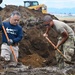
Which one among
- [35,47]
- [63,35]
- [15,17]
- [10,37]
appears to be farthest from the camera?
[35,47]

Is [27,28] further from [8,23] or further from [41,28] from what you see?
[8,23]

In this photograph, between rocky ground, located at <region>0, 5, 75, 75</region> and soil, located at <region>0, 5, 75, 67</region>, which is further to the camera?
soil, located at <region>0, 5, 75, 67</region>

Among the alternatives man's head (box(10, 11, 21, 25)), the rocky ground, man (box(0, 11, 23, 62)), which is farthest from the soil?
man's head (box(10, 11, 21, 25))

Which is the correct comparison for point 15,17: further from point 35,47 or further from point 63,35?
point 35,47

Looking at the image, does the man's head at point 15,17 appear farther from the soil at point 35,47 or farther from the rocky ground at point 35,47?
the soil at point 35,47

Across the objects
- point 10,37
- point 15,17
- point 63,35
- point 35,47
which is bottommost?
point 35,47

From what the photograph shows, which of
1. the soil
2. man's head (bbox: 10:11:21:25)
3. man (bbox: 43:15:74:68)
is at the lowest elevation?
the soil

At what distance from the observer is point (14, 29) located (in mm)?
9516

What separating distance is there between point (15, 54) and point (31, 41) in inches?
205

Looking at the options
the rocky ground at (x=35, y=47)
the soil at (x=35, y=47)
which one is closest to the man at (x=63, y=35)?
the rocky ground at (x=35, y=47)

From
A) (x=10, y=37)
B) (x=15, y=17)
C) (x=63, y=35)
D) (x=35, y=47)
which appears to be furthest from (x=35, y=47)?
(x=15, y=17)

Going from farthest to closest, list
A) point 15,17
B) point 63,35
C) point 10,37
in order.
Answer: point 63,35
point 10,37
point 15,17

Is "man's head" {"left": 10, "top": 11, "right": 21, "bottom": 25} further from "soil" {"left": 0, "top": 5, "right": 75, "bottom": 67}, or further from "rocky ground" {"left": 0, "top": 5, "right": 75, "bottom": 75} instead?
"soil" {"left": 0, "top": 5, "right": 75, "bottom": 67}

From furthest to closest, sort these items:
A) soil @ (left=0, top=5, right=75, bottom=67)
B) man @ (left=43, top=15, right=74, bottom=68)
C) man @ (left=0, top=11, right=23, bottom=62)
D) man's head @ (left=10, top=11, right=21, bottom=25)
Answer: soil @ (left=0, top=5, right=75, bottom=67)
man @ (left=43, top=15, right=74, bottom=68)
man @ (left=0, top=11, right=23, bottom=62)
man's head @ (left=10, top=11, right=21, bottom=25)
